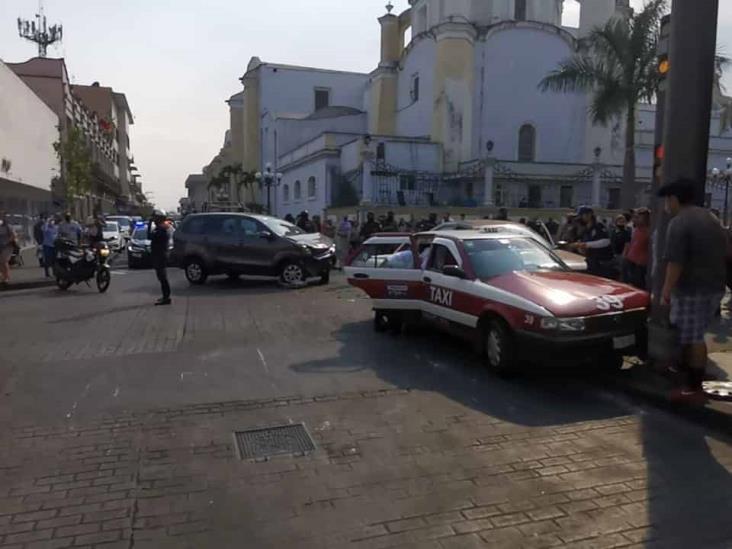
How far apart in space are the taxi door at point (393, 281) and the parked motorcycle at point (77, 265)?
7.91 metres

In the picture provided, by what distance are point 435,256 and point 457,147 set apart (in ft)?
106

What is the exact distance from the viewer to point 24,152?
89.6 ft

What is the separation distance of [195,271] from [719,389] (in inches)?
496

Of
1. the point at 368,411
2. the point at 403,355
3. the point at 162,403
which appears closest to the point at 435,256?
the point at 403,355

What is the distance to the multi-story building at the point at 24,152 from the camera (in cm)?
2405

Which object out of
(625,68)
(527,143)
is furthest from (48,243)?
(527,143)

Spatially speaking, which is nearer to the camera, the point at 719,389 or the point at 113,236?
the point at 719,389

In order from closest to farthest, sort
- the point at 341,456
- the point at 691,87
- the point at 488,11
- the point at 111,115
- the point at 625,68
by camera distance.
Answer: the point at 341,456
the point at 691,87
the point at 625,68
the point at 488,11
the point at 111,115

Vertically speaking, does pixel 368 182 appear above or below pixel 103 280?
above

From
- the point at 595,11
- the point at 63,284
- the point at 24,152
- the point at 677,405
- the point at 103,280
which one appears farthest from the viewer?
the point at 595,11

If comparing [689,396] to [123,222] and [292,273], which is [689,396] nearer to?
[292,273]

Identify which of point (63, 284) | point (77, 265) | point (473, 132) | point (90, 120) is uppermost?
point (90, 120)

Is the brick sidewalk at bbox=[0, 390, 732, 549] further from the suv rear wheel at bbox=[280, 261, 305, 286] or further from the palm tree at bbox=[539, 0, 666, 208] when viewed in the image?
the palm tree at bbox=[539, 0, 666, 208]

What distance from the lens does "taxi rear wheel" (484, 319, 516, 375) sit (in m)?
6.74
